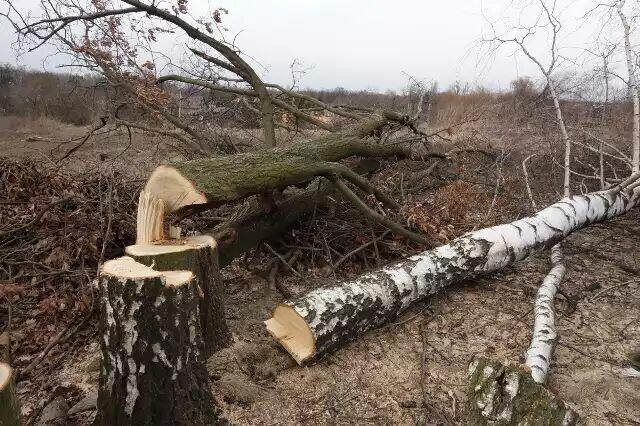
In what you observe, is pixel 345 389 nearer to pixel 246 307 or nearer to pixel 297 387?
pixel 297 387

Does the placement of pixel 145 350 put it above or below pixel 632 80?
below

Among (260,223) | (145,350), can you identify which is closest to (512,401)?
(145,350)

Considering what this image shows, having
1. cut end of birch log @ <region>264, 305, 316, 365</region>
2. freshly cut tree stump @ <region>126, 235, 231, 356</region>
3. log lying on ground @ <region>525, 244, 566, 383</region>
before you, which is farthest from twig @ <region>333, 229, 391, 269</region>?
log lying on ground @ <region>525, 244, 566, 383</region>

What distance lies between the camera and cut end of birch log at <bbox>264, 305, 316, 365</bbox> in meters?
2.63

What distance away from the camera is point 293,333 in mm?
2736

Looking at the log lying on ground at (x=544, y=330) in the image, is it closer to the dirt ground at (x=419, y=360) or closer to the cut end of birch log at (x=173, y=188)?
the dirt ground at (x=419, y=360)

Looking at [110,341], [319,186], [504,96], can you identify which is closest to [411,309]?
[319,186]

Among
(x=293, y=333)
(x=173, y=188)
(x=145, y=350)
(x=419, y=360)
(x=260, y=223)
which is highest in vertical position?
(x=173, y=188)

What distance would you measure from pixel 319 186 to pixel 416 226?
979 mm

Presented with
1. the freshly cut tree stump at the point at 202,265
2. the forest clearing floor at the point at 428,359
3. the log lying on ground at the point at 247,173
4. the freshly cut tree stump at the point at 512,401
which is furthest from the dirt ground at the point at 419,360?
the log lying on ground at the point at 247,173

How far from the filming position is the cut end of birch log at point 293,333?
8.62 ft

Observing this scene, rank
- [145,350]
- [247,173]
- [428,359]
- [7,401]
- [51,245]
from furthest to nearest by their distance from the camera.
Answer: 1. [51,245]
2. [247,173]
3. [428,359]
4. [145,350]
5. [7,401]

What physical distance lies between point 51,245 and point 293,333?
2.10 m

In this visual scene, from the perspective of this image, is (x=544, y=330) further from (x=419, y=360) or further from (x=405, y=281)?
(x=405, y=281)
